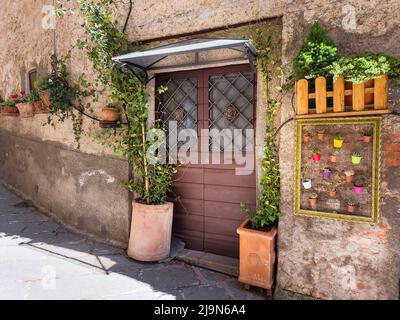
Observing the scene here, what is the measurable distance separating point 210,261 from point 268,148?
5.51 feet

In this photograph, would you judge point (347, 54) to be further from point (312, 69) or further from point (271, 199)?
point (271, 199)

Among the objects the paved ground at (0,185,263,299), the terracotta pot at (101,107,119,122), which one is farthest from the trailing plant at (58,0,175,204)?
the paved ground at (0,185,263,299)

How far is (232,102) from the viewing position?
374 centimetres

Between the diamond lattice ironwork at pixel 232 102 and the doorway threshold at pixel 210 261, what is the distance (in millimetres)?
1489

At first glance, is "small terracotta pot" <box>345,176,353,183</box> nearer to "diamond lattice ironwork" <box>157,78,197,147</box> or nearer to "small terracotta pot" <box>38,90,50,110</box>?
"diamond lattice ironwork" <box>157,78,197,147</box>

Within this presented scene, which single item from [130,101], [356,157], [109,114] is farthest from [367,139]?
[109,114]

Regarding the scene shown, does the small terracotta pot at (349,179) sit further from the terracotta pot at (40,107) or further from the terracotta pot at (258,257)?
the terracotta pot at (40,107)

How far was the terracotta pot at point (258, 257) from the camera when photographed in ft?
9.90

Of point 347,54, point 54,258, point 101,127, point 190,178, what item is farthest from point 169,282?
point 347,54

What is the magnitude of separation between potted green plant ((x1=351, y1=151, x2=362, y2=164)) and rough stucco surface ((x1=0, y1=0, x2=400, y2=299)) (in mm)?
223

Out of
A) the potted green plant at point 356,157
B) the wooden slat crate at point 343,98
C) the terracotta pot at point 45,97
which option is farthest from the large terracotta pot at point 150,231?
the terracotta pot at point 45,97

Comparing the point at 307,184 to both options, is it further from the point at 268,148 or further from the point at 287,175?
the point at 268,148

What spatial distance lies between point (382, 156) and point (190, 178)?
7.88 feet

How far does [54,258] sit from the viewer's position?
3873 mm
